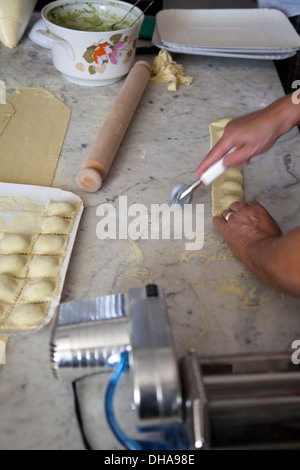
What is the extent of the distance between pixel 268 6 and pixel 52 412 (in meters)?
1.89

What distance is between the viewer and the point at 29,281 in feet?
3.12

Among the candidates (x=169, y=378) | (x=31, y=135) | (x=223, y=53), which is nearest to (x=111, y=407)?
(x=169, y=378)

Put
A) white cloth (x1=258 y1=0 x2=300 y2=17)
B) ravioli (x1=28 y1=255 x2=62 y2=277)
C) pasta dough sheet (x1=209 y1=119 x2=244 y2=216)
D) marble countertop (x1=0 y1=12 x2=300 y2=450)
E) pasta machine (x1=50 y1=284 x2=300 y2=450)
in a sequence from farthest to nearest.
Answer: white cloth (x1=258 y1=0 x2=300 y2=17)
pasta dough sheet (x1=209 y1=119 x2=244 y2=216)
ravioli (x1=28 y1=255 x2=62 y2=277)
marble countertop (x1=0 y1=12 x2=300 y2=450)
pasta machine (x1=50 y1=284 x2=300 y2=450)

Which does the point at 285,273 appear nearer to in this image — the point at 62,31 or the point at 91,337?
the point at 91,337

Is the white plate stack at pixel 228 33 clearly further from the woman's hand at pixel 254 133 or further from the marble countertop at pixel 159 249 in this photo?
the woman's hand at pixel 254 133

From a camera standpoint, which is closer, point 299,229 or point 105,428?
point 105,428

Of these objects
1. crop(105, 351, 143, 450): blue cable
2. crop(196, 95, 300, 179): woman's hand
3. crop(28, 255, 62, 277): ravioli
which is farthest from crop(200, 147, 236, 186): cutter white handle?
crop(105, 351, 143, 450): blue cable

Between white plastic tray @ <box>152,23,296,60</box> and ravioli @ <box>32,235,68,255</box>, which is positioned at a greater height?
white plastic tray @ <box>152,23,296,60</box>

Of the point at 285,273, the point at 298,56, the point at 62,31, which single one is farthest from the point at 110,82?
the point at 285,273

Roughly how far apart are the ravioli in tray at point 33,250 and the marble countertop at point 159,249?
0.09 ft

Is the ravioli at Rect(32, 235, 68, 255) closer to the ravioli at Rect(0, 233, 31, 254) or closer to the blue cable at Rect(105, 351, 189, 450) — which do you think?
the ravioli at Rect(0, 233, 31, 254)

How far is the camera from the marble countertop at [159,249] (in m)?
0.74

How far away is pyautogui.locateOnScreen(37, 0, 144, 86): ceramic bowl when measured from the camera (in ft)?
4.69

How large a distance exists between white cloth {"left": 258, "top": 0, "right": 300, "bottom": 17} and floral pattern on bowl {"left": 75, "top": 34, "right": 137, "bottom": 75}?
77 centimetres
